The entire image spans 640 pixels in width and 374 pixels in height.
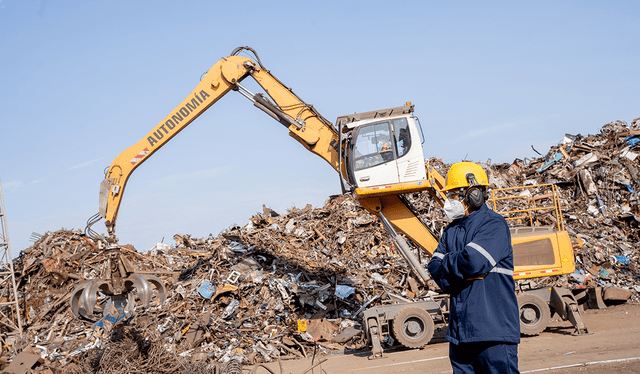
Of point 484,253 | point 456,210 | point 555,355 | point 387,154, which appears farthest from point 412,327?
point 484,253

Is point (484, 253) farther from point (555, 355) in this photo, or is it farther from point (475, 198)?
point (555, 355)

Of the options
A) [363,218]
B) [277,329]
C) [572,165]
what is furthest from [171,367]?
[572,165]

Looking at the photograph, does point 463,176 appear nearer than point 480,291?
No

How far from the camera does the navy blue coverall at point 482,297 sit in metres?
3.22

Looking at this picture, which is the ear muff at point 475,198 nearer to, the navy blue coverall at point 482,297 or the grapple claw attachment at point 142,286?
the navy blue coverall at point 482,297

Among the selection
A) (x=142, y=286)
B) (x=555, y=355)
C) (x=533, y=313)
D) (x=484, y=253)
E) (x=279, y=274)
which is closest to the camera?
(x=484, y=253)

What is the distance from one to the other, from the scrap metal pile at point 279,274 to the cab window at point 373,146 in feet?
10.0

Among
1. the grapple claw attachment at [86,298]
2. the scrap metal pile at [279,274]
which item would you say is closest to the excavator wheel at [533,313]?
the scrap metal pile at [279,274]

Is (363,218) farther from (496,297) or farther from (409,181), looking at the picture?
(496,297)

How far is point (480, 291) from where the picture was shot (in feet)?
10.8

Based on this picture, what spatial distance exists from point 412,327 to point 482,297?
5.86 meters

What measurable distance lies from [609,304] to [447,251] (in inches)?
378

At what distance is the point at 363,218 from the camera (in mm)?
15094

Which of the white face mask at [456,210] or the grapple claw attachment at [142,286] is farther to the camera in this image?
the grapple claw attachment at [142,286]
